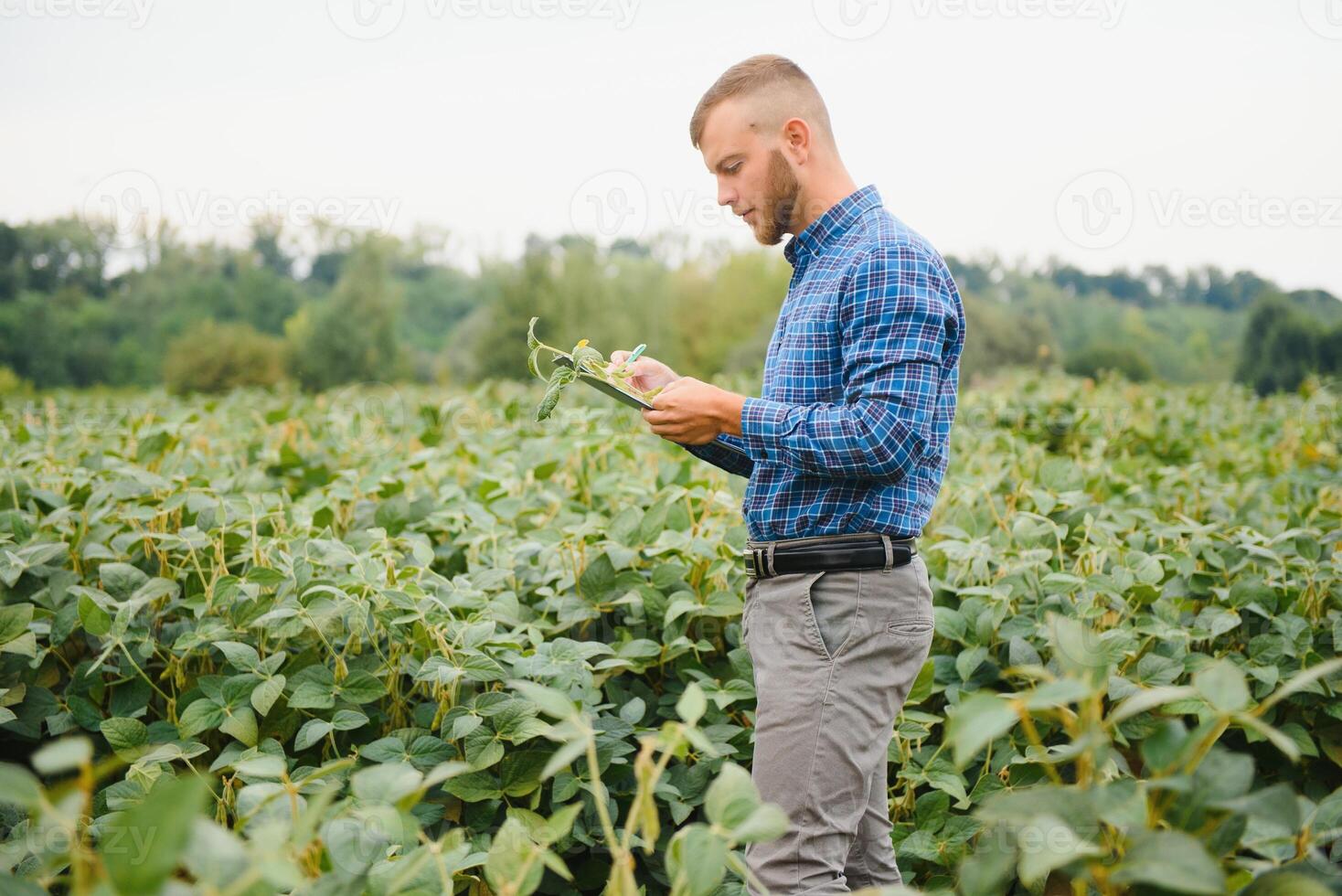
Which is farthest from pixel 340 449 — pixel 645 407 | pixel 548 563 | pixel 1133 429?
pixel 1133 429

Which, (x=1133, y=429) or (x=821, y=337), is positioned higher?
(x=821, y=337)

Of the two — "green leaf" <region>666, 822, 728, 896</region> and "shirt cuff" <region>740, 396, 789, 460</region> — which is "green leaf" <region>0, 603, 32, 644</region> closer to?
"shirt cuff" <region>740, 396, 789, 460</region>

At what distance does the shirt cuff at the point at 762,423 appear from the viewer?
155cm

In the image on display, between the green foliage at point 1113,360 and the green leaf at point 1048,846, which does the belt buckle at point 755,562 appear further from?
the green foliage at point 1113,360

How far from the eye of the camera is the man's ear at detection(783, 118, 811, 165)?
1.75m

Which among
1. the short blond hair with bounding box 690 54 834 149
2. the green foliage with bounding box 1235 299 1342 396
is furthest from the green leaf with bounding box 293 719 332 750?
the green foliage with bounding box 1235 299 1342 396

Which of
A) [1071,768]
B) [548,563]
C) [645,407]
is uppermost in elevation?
[645,407]

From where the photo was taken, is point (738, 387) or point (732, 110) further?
point (738, 387)

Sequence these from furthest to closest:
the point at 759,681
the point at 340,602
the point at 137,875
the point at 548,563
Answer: the point at 548,563 → the point at 340,602 → the point at 759,681 → the point at 137,875

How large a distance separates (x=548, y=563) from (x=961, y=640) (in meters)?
0.93

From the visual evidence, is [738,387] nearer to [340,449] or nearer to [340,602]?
[340,449]

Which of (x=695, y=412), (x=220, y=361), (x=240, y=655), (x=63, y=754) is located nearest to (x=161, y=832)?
(x=63, y=754)

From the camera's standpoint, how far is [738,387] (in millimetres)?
7609

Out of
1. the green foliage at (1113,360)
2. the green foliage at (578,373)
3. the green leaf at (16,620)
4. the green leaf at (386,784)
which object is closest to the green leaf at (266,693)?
the green leaf at (16,620)
